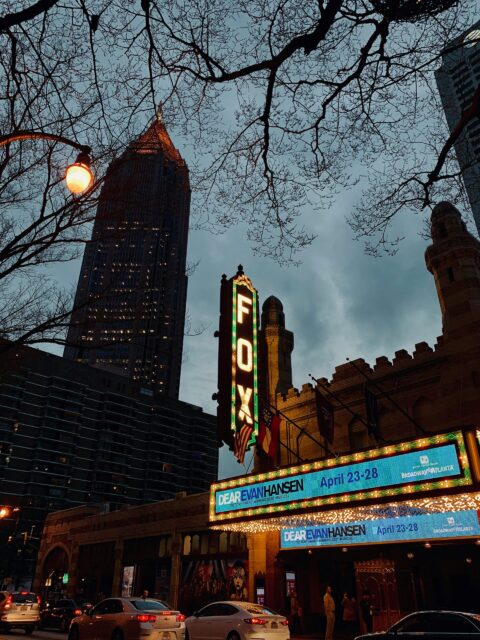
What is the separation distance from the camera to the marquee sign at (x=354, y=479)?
498 inches

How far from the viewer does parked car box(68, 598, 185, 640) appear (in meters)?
10.7

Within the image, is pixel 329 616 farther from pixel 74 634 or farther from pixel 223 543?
pixel 74 634

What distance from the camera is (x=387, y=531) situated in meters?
17.7

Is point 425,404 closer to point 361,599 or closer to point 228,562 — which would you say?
point 361,599

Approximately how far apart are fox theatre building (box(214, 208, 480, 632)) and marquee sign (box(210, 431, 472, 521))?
37 mm

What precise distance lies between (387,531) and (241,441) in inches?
255

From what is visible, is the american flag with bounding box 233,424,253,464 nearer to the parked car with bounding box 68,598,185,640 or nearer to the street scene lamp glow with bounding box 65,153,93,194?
the parked car with bounding box 68,598,185,640

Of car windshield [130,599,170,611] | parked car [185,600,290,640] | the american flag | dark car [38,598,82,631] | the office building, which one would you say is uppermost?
the office building

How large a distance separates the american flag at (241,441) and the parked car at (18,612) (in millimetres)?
10110

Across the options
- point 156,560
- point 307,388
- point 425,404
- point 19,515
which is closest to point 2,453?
point 19,515

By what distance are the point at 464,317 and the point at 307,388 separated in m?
8.38

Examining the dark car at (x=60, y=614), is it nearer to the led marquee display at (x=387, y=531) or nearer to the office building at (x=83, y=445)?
the led marquee display at (x=387, y=531)

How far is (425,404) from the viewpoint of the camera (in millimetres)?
19469

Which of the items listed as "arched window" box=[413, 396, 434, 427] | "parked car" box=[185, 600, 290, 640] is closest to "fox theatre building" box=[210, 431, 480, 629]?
"arched window" box=[413, 396, 434, 427]
